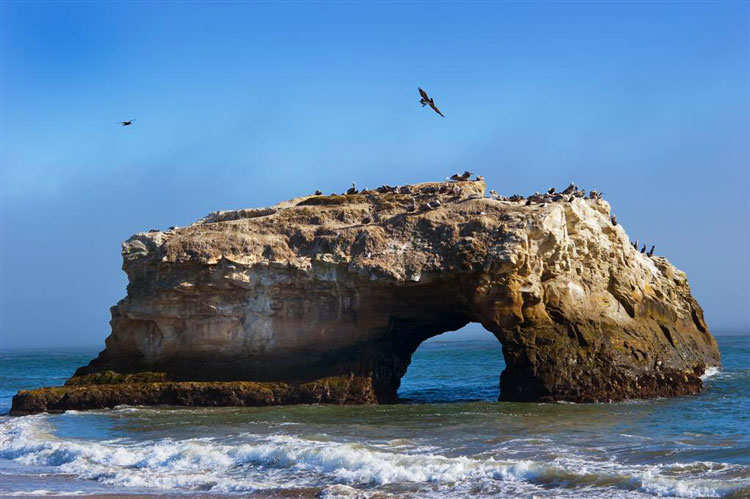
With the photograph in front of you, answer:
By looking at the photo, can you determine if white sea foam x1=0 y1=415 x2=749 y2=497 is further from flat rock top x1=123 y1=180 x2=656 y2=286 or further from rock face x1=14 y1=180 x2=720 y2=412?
flat rock top x1=123 y1=180 x2=656 y2=286

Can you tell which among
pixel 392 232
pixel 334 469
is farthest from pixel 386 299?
pixel 334 469

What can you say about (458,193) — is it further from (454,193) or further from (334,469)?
(334,469)

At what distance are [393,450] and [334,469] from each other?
1.55 metres

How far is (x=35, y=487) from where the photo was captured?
50.4ft

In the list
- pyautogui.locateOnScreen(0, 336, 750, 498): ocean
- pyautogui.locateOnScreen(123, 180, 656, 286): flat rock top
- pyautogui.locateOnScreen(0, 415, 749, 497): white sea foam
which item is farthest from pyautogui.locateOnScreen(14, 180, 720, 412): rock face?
pyautogui.locateOnScreen(0, 415, 749, 497): white sea foam

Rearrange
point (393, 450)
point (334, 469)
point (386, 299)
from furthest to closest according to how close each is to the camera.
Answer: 1. point (386, 299)
2. point (393, 450)
3. point (334, 469)

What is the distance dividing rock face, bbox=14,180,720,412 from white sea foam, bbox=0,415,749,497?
6474mm

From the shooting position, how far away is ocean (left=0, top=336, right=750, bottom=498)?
1407cm

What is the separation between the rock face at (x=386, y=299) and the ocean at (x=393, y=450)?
1.48 metres

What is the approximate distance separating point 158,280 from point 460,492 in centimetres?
1488

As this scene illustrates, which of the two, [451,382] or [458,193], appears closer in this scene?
[458,193]

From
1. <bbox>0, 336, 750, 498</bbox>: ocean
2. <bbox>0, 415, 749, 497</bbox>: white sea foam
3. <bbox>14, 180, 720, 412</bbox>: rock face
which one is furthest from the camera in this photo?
<bbox>14, 180, 720, 412</bbox>: rock face

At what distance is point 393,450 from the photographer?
54.7ft

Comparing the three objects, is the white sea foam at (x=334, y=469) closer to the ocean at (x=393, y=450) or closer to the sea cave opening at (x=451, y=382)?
the ocean at (x=393, y=450)
